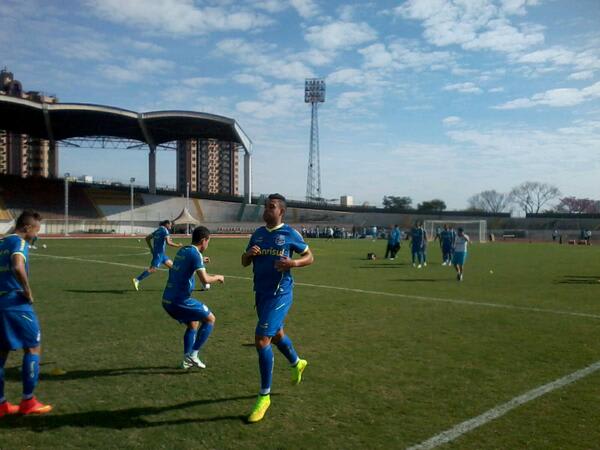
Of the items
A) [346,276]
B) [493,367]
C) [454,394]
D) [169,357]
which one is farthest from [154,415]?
[346,276]

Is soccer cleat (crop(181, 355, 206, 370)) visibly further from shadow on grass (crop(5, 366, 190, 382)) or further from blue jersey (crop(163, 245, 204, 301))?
blue jersey (crop(163, 245, 204, 301))

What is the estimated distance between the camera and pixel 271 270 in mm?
5250

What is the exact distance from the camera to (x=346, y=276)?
1798cm

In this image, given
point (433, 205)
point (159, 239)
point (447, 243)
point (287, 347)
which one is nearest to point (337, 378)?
point (287, 347)

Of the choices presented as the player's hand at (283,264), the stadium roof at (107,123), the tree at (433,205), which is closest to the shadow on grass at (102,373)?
the player's hand at (283,264)

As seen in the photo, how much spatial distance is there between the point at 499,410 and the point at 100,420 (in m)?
3.88

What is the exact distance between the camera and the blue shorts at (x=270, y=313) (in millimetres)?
5129

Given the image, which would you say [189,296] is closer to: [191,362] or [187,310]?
[187,310]

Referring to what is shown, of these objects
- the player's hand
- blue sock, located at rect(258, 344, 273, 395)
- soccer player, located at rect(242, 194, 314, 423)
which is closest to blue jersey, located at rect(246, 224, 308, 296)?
soccer player, located at rect(242, 194, 314, 423)

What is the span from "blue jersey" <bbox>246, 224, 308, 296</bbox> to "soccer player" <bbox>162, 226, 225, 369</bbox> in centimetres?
130

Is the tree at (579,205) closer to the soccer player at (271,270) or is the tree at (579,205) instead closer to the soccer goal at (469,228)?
the soccer goal at (469,228)

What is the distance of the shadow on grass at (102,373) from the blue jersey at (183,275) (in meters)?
0.92

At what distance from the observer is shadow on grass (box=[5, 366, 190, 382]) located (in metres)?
6.11

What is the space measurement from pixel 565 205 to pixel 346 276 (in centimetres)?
11615
